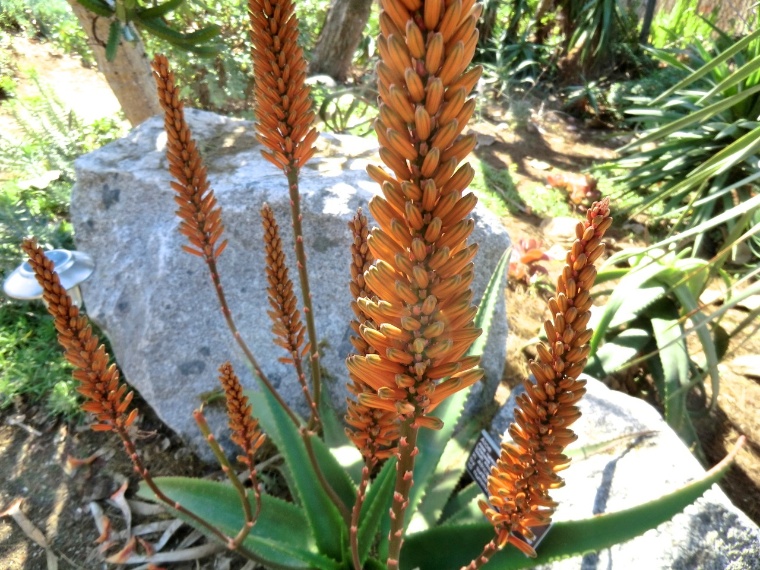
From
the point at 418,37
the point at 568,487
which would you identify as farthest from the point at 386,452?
the point at 568,487

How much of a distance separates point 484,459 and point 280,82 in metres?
1.25

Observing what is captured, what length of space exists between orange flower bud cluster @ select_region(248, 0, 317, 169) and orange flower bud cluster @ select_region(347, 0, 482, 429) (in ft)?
1.45

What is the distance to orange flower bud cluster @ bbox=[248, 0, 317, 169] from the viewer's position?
2.82 ft

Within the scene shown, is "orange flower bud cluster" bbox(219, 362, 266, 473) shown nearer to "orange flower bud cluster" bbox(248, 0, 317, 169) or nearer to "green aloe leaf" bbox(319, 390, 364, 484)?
"orange flower bud cluster" bbox(248, 0, 317, 169)

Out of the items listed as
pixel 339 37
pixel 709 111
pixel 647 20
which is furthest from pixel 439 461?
pixel 647 20

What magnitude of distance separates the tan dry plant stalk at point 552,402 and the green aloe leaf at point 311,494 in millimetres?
671

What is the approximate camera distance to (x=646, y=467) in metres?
1.78

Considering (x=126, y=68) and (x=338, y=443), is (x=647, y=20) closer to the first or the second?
(x=126, y=68)

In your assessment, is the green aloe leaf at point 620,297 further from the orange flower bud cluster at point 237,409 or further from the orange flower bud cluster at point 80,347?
the orange flower bud cluster at point 80,347

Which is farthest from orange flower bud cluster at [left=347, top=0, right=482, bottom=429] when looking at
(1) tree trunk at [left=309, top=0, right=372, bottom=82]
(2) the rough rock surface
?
(1) tree trunk at [left=309, top=0, right=372, bottom=82]

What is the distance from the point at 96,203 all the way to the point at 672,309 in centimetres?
296

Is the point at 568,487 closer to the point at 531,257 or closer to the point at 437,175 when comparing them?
the point at 437,175

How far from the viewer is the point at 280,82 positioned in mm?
928

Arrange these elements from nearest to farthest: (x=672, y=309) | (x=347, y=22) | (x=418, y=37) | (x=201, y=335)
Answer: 1. (x=418, y=37)
2. (x=201, y=335)
3. (x=672, y=309)
4. (x=347, y=22)
